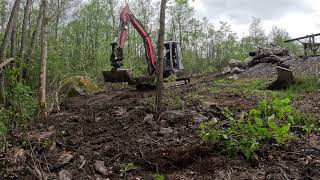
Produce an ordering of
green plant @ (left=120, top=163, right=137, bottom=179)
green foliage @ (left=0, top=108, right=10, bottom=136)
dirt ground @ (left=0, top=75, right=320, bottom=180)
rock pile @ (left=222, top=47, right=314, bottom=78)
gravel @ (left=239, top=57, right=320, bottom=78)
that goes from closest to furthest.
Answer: dirt ground @ (left=0, top=75, right=320, bottom=180) < green plant @ (left=120, top=163, right=137, bottom=179) < green foliage @ (left=0, top=108, right=10, bottom=136) < gravel @ (left=239, top=57, right=320, bottom=78) < rock pile @ (left=222, top=47, right=314, bottom=78)

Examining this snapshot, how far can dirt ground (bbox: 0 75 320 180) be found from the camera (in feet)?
16.6

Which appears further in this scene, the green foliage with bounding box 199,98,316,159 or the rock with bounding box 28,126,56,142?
the rock with bounding box 28,126,56,142

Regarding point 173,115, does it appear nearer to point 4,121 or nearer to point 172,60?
point 4,121

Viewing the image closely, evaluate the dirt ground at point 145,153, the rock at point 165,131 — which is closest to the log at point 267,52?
the dirt ground at point 145,153

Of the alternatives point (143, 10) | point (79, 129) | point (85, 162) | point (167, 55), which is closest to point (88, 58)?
point (143, 10)

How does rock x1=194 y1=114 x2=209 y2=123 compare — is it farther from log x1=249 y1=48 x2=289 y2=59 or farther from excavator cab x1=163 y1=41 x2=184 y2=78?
log x1=249 y1=48 x2=289 y2=59

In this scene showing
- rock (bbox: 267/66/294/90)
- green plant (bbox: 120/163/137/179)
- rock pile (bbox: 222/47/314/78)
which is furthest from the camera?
rock pile (bbox: 222/47/314/78)

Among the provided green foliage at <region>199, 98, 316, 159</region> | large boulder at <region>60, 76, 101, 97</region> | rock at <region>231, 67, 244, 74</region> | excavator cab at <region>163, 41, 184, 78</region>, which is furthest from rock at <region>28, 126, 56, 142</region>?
rock at <region>231, 67, 244, 74</region>

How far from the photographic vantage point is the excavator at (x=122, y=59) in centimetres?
1430

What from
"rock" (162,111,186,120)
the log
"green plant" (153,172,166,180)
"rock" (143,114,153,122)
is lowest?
"green plant" (153,172,166,180)

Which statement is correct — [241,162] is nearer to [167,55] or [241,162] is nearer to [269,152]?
[269,152]

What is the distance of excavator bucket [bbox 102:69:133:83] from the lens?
14312 millimetres

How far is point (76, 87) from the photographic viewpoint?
17.3 m

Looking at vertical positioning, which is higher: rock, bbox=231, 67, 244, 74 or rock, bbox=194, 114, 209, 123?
rock, bbox=231, 67, 244, 74
